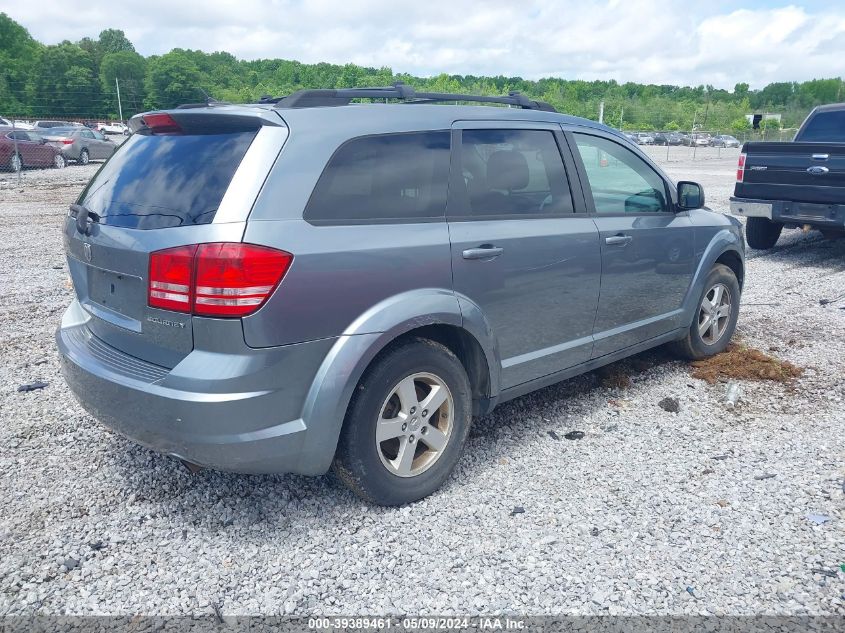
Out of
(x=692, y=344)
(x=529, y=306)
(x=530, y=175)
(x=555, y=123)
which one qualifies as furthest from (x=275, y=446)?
(x=692, y=344)

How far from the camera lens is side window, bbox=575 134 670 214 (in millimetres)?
4387

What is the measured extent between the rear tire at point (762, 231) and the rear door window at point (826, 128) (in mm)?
1389

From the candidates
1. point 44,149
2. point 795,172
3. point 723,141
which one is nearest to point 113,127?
point 44,149

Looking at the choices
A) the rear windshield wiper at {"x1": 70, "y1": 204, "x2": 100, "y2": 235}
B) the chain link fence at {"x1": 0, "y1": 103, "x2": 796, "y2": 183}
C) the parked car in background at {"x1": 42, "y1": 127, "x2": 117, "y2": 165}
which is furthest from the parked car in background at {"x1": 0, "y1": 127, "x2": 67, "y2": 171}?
the rear windshield wiper at {"x1": 70, "y1": 204, "x2": 100, "y2": 235}

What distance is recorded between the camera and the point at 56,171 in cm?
2342

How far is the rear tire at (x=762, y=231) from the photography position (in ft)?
35.3

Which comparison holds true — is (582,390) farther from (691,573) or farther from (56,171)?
(56,171)

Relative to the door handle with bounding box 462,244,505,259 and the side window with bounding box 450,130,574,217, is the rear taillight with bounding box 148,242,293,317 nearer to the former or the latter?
the door handle with bounding box 462,244,505,259

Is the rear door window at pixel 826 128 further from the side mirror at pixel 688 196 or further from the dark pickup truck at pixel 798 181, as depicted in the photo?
the side mirror at pixel 688 196

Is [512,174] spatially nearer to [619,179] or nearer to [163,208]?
[619,179]

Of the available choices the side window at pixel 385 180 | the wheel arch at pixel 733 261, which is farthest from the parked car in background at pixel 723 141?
the side window at pixel 385 180

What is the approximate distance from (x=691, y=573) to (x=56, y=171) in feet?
82.4

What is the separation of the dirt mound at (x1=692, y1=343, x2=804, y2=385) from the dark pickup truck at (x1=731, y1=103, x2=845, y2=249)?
181 inches

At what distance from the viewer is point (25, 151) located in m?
22.6
